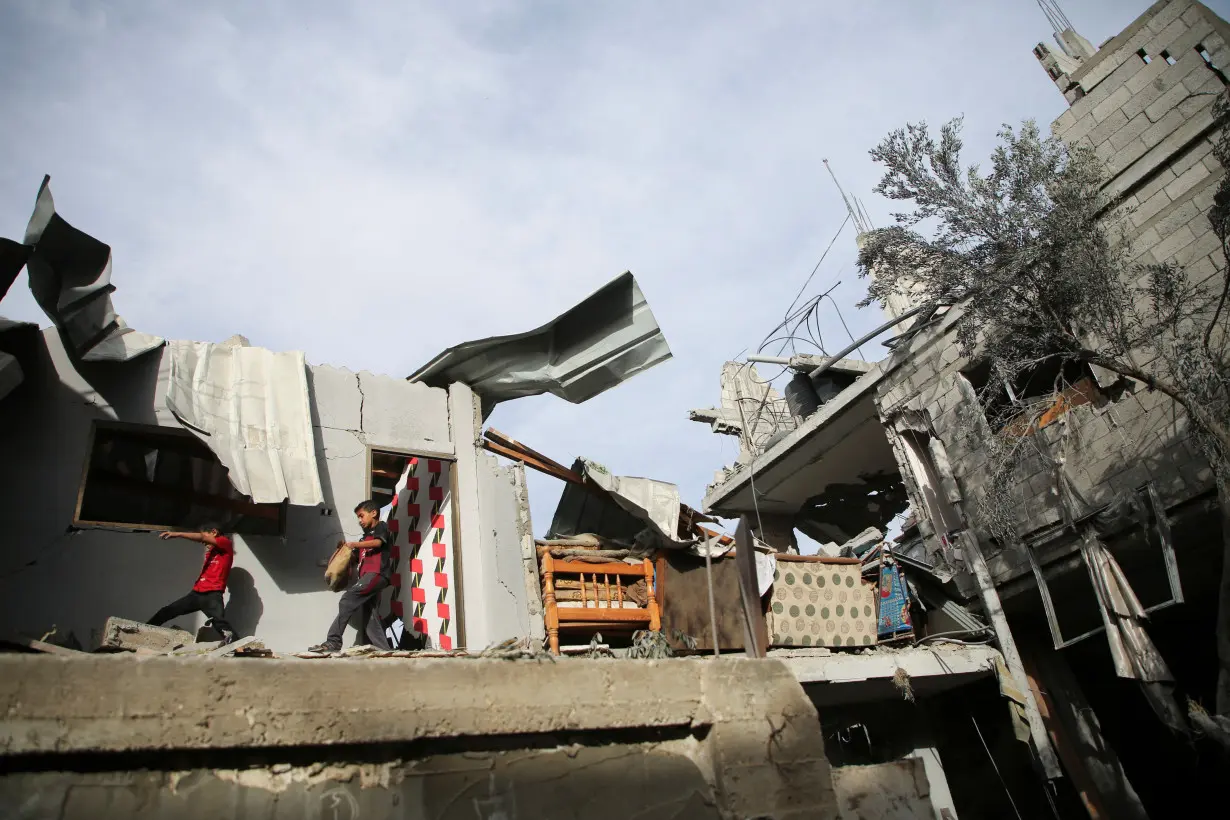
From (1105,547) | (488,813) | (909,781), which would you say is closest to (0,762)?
(488,813)

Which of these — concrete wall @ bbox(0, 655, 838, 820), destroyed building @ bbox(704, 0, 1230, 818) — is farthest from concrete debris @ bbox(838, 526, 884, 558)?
concrete wall @ bbox(0, 655, 838, 820)

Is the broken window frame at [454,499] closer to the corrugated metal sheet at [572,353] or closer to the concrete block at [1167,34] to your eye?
the corrugated metal sheet at [572,353]

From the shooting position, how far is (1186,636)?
10742 millimetres

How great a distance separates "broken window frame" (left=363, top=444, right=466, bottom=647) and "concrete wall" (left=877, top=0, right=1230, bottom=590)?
6.53 meters

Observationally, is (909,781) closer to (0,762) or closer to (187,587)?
(0,762)

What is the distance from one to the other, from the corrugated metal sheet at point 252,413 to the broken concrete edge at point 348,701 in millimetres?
4128

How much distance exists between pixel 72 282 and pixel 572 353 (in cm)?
473

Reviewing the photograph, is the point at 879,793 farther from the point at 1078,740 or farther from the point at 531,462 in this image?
the point at 1078,740

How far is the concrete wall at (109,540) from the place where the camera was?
6.22 metres

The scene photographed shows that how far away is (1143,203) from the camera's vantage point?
9.29 m

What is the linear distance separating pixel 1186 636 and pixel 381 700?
1174 centimetres

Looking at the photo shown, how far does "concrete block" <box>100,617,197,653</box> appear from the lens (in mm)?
5203

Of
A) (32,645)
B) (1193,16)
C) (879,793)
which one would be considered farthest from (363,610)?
(1193,16)

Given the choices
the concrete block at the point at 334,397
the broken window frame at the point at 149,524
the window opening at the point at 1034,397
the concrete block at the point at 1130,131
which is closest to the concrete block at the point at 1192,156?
the concrete block at the point at 1130,131
